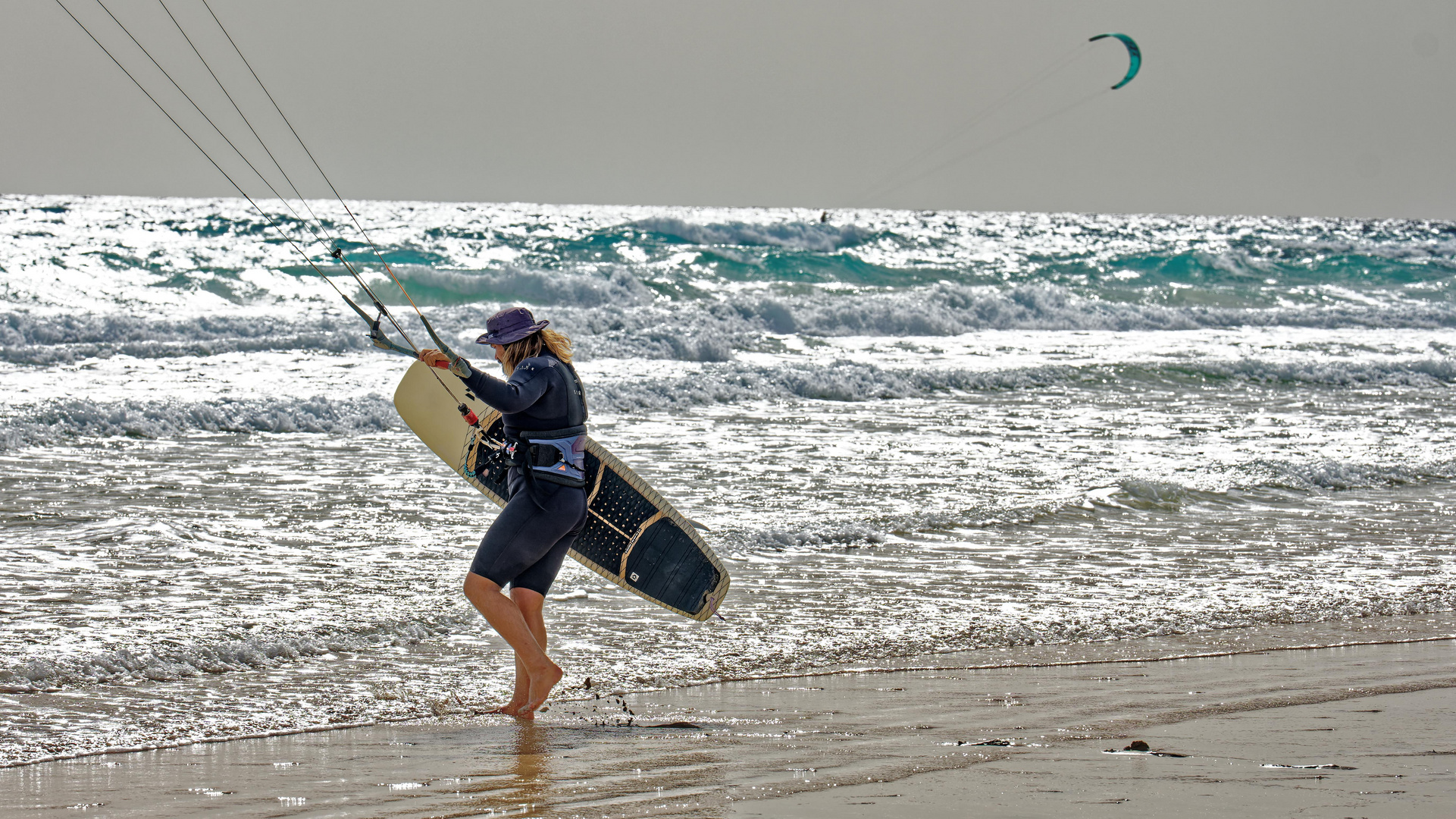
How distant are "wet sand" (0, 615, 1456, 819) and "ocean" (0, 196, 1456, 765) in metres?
0.41

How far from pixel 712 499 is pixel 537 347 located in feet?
14.5

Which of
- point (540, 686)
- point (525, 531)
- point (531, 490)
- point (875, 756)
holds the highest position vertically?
point (531, 490)

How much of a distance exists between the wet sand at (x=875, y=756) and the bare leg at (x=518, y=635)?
0.34 feet

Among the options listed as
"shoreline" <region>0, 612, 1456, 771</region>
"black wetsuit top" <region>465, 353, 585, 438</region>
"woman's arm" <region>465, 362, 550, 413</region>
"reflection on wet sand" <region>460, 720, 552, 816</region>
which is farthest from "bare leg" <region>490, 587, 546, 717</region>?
"woman's arm" <region>465, 362, 550, 413</region>

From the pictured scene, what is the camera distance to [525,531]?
411 cm

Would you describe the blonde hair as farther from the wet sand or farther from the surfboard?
A: the wet sand

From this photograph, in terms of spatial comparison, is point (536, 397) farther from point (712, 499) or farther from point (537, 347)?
point (712, 499)

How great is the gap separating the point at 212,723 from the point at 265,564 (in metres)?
2.44

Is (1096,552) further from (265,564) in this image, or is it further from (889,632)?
(265,564)

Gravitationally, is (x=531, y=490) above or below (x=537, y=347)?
below

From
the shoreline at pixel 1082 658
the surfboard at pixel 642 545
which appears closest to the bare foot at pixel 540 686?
the shoreline at pixel 1082 658

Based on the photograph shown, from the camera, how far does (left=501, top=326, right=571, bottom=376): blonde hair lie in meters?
4.15

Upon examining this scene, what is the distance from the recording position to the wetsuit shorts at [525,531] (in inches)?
162

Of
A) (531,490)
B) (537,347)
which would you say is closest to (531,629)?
(531,490)
